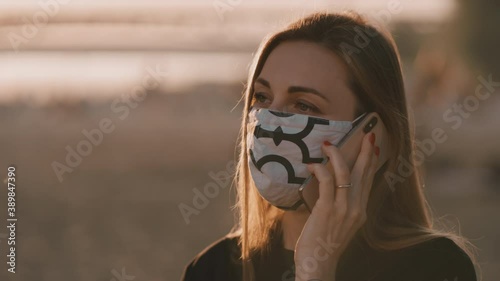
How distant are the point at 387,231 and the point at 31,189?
19.1m

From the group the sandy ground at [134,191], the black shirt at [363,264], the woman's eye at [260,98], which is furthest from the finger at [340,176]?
the sandy ground at [134,191]

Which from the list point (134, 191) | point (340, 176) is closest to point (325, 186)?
point (340, 176)

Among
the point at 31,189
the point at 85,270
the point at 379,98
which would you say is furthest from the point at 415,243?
the point at 31,189

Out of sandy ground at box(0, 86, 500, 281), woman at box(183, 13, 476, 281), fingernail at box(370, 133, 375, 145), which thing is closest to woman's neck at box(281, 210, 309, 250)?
woman at box(183, 13, 476, 281)

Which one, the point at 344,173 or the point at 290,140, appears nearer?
the point at 344,173

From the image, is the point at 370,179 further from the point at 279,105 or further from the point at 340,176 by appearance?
the point at 279,105

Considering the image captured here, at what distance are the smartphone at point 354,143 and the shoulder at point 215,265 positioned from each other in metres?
0.43

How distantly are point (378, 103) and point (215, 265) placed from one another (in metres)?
0.95

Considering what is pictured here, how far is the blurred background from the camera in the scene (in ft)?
47.5

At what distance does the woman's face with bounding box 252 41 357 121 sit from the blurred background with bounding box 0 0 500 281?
43 centimetres

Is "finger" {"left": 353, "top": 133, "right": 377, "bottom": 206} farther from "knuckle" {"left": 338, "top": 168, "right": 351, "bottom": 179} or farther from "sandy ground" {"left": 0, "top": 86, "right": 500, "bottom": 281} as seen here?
"sandy ground" {"left": 0, "top": 86, "right": 500, "bottom": 281}

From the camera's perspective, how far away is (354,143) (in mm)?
4512

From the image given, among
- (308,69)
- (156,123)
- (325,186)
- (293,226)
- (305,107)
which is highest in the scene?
(156,123)

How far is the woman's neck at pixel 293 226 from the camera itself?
4.61 meters
